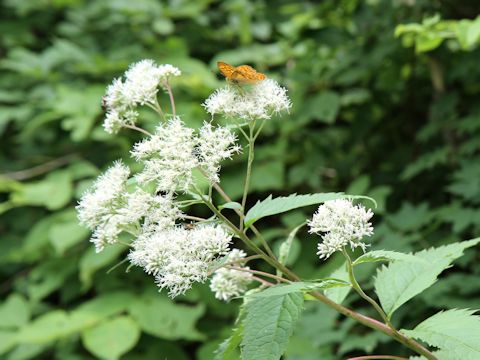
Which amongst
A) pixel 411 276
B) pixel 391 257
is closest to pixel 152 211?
pixel 391 257

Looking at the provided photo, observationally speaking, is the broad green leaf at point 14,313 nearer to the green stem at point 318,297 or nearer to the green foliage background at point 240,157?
the green foliage background at point 240,157

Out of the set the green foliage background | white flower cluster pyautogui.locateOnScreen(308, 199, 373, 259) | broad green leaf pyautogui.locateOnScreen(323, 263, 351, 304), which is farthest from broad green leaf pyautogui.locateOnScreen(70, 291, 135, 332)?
white flower cluster pyautogui.locateOnScreen(308, 199, 373, 259)

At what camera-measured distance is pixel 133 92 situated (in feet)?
5.40

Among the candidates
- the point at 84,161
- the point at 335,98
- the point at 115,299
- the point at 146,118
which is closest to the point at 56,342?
the point at 115,299

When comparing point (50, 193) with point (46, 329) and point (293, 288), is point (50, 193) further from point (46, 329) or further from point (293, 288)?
point (293, 288)

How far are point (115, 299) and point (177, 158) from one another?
2.09 metres

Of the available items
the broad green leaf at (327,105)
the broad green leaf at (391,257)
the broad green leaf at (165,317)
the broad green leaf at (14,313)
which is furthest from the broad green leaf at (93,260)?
the broad green leaf at (391,257)

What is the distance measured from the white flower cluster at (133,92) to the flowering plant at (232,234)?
0.06 ft

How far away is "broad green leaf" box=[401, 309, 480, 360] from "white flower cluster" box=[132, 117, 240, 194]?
588 mm

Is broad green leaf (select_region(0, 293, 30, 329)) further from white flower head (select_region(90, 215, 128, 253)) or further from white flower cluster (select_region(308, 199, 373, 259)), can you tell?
white flower cluster (select_region(308, 199, 373, 259))

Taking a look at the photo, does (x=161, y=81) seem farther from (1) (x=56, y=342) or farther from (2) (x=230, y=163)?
(1) (x=56, y=342)

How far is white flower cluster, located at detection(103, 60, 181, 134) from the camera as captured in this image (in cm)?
164

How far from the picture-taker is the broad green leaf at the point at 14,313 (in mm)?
3443

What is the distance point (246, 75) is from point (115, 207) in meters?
0.46
